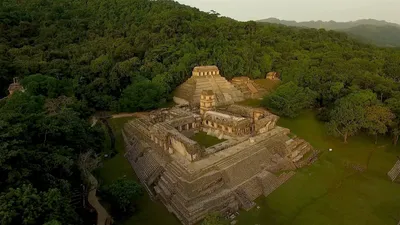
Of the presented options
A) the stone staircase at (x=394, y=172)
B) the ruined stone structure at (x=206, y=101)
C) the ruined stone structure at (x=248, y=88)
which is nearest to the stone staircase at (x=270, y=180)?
the stone staircase at (x=394, y=172)

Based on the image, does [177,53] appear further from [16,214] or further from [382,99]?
[16,214]

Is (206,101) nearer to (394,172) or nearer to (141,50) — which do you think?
(394,172)

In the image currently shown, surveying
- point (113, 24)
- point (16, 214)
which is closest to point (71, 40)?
point (113, 24)

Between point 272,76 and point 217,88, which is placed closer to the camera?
point 217,88

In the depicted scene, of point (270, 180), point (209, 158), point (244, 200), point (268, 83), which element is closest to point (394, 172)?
point (270, 180)

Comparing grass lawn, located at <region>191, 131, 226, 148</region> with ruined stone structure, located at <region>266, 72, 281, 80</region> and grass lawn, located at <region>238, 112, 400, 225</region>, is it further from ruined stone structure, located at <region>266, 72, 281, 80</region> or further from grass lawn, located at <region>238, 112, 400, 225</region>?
ruined stone structure, located at <region>266, 72, 281, 80</region>
